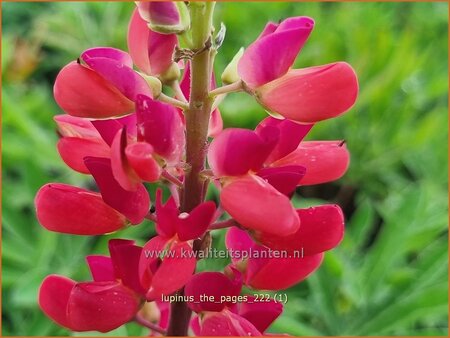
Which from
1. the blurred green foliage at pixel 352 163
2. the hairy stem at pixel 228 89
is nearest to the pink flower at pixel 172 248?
the hairy stem at pixel 228 89

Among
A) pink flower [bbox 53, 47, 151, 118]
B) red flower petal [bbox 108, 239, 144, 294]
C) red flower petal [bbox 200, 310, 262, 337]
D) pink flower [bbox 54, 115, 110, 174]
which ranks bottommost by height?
red flower petal [bbox 200, 310, 262, 337]

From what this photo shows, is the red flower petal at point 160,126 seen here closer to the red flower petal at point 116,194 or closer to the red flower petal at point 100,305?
the red flower petal at point 116,194

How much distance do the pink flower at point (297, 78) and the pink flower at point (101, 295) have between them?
0.20 m

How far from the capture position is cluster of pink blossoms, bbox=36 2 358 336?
61 cm

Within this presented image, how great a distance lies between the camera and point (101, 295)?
0.67m

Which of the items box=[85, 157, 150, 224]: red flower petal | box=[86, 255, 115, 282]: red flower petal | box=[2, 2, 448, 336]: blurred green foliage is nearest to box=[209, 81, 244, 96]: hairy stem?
box=[85, 157, 150, 224]: red flower petal

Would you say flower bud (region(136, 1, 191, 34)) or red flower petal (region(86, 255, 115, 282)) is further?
red flower petal (region(86, 255, 115, 282))

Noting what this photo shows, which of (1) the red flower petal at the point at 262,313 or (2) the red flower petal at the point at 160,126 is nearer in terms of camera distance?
(2) the red flower petal at the point at 160,126

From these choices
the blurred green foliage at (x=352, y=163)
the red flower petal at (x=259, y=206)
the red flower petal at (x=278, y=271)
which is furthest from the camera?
the blurred green foliage at (x=352, y=163)

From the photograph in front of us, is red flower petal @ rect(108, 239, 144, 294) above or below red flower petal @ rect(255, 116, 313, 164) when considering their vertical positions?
below

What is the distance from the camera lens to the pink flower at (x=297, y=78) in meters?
0.61

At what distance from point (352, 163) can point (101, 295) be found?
113cm

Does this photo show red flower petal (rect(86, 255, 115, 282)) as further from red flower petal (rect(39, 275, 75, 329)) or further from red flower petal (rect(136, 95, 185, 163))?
red flower petal (rect(136, 95, 185, 163))

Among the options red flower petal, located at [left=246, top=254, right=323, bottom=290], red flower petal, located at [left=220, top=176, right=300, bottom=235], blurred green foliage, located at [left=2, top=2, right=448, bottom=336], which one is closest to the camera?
red flower petal, located at [left=220, top=176, right=300, bottom=235]
